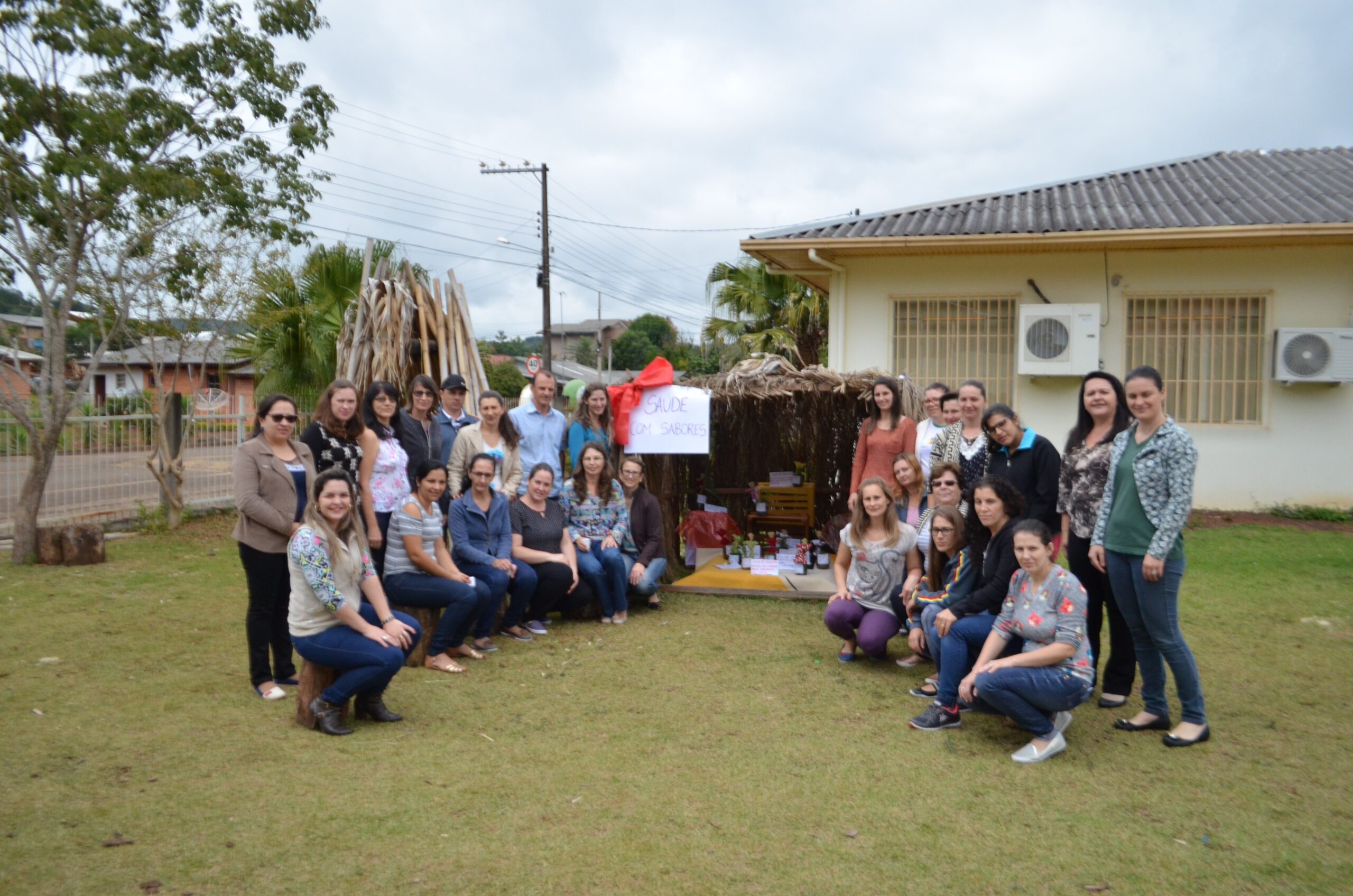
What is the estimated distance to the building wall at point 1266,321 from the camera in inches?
420

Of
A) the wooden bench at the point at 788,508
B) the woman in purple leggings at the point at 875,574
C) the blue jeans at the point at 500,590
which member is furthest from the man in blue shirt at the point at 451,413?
the wooden bench at the point at 788,508

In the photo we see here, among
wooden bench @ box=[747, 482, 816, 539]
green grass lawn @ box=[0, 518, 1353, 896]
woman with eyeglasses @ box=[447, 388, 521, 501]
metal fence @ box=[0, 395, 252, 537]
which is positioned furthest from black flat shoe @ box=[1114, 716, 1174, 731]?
metal fence @ box=[0, 395, 252, 537]

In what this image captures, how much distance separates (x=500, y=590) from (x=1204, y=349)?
8.98 metres

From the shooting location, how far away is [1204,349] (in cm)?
1098

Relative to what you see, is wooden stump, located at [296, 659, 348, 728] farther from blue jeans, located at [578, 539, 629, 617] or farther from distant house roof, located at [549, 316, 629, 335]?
distant house roof, located at [549, 316, 629, 335]

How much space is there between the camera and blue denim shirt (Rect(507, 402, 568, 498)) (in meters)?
7.11

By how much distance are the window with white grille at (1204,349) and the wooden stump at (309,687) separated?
9.62 metres

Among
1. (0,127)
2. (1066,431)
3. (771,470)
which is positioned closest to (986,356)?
(1066,431)

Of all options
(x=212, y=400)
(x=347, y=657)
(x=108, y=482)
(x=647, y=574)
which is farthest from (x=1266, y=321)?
(x=108, y=482)

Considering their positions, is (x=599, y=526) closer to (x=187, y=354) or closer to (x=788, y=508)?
(x=788, y=508)

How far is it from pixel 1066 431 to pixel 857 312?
9.25ft

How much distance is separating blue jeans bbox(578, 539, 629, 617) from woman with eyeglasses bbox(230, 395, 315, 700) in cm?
230

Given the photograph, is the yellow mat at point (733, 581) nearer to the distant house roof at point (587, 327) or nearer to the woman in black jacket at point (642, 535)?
the woman in black jacket at point (642, 535)

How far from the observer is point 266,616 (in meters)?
5.13
